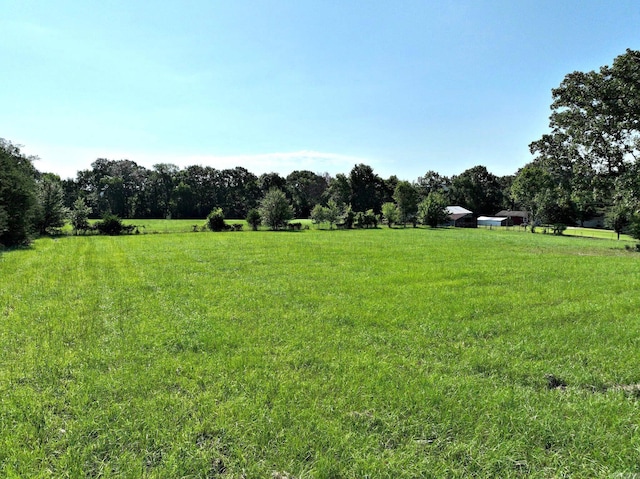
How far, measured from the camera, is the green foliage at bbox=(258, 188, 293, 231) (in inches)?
1667

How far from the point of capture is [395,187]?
212 feet

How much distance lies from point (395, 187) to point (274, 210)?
31166 mm

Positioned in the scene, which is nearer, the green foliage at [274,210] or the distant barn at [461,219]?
the green foliage at [274,210]

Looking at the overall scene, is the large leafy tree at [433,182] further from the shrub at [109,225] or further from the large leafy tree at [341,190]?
the shrub at [109,225]

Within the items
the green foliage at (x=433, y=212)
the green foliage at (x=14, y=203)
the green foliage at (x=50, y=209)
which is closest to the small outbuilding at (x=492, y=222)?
the green foliage at (x=433, y=212)

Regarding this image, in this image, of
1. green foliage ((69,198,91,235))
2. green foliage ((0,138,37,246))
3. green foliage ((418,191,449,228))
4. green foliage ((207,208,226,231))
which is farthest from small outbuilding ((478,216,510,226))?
green foliage ((0,138,37,246))

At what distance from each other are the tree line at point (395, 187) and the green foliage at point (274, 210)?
888mm

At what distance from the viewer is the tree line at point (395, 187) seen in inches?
860

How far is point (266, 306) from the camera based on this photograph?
7648 millimetres

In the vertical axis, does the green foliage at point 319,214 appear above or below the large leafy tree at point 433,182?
below

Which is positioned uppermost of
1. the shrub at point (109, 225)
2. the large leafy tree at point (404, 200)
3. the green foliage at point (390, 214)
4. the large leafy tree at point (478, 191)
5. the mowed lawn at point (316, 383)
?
the large leafy tree at point (478, 191)

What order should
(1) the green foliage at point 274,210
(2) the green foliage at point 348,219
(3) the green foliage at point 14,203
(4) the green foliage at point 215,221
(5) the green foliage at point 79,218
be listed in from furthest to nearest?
(2) the green foliage at point 348,219, (1) the green foliage at point 274,210, (4) the green foliage at point 215,221, (5) the green foliage at point 79,218, (3) the green foliage at point 14,203

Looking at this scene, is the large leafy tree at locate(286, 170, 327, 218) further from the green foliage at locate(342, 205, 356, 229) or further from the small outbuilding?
the small outbuilding

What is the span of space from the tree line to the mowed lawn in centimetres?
1803
